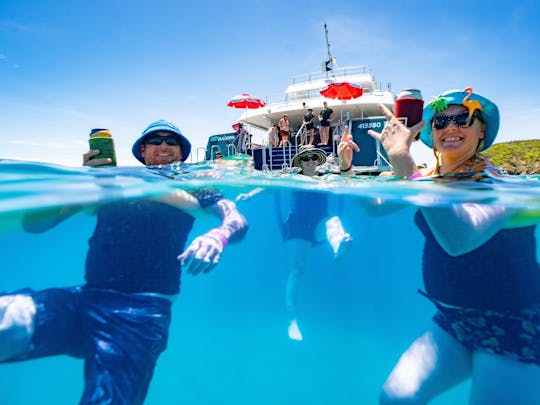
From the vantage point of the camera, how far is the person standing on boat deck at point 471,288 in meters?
2.27

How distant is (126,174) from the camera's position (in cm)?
422

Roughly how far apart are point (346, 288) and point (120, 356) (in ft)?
44.4

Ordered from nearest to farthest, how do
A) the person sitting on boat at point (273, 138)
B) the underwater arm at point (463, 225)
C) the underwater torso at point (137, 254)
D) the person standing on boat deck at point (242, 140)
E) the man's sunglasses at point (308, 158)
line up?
the underwater arm at point (463, 225) < the underwater torso at point (137, 254) < the man's sunglasses at point (308, 158) < the person sitting on boat at point (273, 138) < the person standing on boat deck at point (242, 140)

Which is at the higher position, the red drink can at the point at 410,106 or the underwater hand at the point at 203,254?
the red drink can at the point at 410,106

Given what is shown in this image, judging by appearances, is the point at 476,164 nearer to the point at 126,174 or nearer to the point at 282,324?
the point at 126,174

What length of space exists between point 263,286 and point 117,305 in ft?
48.4

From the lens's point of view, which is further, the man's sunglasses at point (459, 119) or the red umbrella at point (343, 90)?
the red umbrella at point (343, 90)

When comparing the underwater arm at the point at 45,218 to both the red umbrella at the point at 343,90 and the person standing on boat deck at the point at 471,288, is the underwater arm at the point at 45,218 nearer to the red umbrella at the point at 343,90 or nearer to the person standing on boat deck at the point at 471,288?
the person standing on boat deck at the point at 471,288

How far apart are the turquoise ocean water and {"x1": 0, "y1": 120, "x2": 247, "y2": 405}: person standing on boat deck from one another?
1076mm

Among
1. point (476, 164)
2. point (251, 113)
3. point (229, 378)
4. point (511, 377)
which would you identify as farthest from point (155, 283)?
point (251, 113)

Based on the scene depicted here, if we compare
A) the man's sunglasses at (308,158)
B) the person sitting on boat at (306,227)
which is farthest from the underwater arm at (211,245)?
the man's sunglasses at (308,158)

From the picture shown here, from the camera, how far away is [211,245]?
290cm

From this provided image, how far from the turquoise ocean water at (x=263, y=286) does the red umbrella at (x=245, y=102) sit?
303 inches

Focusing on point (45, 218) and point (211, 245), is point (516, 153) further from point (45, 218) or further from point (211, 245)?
point (45, 218)
